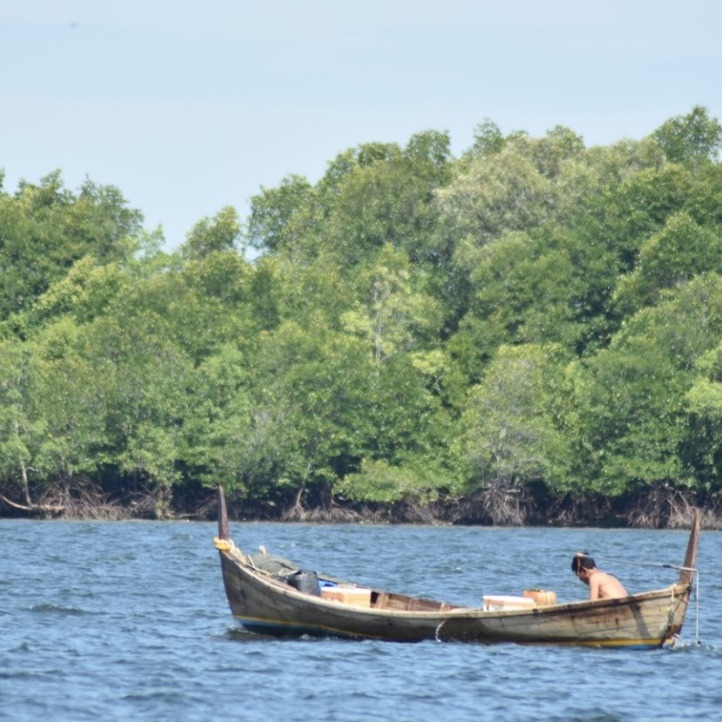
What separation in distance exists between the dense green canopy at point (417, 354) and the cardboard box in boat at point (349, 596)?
52.2 meters

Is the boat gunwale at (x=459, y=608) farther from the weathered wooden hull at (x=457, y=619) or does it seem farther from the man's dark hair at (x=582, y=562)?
the man's dark hair at (x=582, y=562)

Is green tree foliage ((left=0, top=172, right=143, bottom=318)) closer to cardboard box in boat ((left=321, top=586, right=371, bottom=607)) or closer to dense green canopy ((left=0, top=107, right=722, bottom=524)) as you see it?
dense green canopy ((left=0, top=107, right=722, bottom=524))

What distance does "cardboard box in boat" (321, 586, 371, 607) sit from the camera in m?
37.2

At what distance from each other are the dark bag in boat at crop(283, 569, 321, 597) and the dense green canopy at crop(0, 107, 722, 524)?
5228 cm

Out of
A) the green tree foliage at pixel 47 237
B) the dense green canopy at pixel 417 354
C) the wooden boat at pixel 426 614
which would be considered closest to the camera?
the wooden boat at pixel 426 614

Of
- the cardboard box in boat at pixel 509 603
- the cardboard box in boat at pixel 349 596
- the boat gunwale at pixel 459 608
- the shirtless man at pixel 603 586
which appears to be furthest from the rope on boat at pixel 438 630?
the shirtless man at pixel 603 586

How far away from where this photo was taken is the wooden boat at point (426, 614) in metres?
34.6

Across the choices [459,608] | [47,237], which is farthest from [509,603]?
[47,237]

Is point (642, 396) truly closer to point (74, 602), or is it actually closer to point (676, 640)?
point (74, 602)

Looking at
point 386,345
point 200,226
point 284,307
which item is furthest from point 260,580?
point 200,226

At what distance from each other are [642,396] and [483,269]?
1435cm

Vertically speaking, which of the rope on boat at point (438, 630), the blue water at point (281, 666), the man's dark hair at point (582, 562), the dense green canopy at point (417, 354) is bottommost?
the blue water at point (281, 666)

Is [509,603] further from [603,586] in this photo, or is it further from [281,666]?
[281,666]

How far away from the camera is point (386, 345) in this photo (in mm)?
101625
